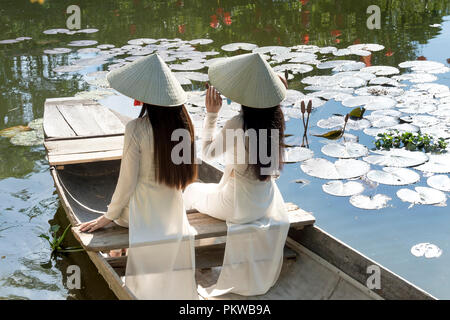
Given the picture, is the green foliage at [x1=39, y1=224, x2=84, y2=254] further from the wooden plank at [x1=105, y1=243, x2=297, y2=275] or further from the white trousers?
the white trousers

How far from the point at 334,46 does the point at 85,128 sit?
12.9 feet

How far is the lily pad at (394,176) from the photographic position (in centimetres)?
398

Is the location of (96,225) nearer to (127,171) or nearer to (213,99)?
(127,171)

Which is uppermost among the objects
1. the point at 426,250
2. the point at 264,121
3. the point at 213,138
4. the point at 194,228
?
the point at 264,121

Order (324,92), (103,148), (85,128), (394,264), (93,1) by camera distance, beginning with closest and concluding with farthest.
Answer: (394,264) → (103,148) → (85,128) → (324,92) → (93,1)

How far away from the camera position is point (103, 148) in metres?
4.00

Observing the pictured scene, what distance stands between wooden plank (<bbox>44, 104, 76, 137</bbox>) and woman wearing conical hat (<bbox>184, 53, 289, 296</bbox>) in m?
1.88

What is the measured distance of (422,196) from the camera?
381 centimetres

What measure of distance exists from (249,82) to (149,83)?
0.45 m

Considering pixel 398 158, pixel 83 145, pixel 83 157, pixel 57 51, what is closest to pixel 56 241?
pixel 83 157

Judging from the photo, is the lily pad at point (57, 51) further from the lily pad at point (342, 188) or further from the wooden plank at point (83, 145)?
the lily pad at point (342, 188)
